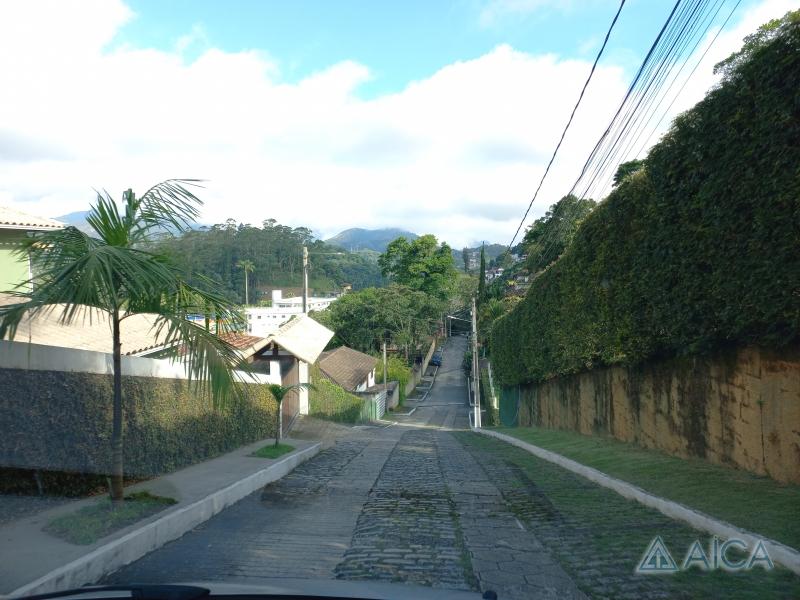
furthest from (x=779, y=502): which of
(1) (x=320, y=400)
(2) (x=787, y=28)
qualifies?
(1) (x=320, y=400)

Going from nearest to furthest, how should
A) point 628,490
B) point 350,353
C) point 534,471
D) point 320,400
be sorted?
point 628,490 < point 534,471 < point 320,400 < point 350,353

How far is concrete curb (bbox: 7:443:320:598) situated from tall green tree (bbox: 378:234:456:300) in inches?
2775

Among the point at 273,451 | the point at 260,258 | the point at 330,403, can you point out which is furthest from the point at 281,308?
the point at 273,451

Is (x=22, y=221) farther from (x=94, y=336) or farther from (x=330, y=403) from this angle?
(x=330, y=403)

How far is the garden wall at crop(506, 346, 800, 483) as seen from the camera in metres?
8.17

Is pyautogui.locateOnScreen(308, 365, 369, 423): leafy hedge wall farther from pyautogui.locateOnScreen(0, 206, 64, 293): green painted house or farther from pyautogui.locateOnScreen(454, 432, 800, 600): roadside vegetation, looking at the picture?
pyautogui.locateOnScreen(454, 432, 800, 600): roadside vegetation

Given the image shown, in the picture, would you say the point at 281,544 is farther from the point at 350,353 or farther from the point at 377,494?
the point at 350,353

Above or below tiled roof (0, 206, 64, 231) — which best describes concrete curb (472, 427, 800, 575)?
below

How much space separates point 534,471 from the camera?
42.7ft

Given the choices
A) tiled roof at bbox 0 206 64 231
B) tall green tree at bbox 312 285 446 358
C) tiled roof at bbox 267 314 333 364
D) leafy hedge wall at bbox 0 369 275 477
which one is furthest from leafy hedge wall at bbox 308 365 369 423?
tall green tree at bbox 312 285 446 358

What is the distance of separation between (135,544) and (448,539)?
3.17m

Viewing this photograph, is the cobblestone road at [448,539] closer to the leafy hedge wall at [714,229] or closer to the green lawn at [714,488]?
the green lawn at [714,488]

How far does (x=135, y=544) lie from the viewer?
6.67 metres

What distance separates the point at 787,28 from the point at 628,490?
5959 mm
